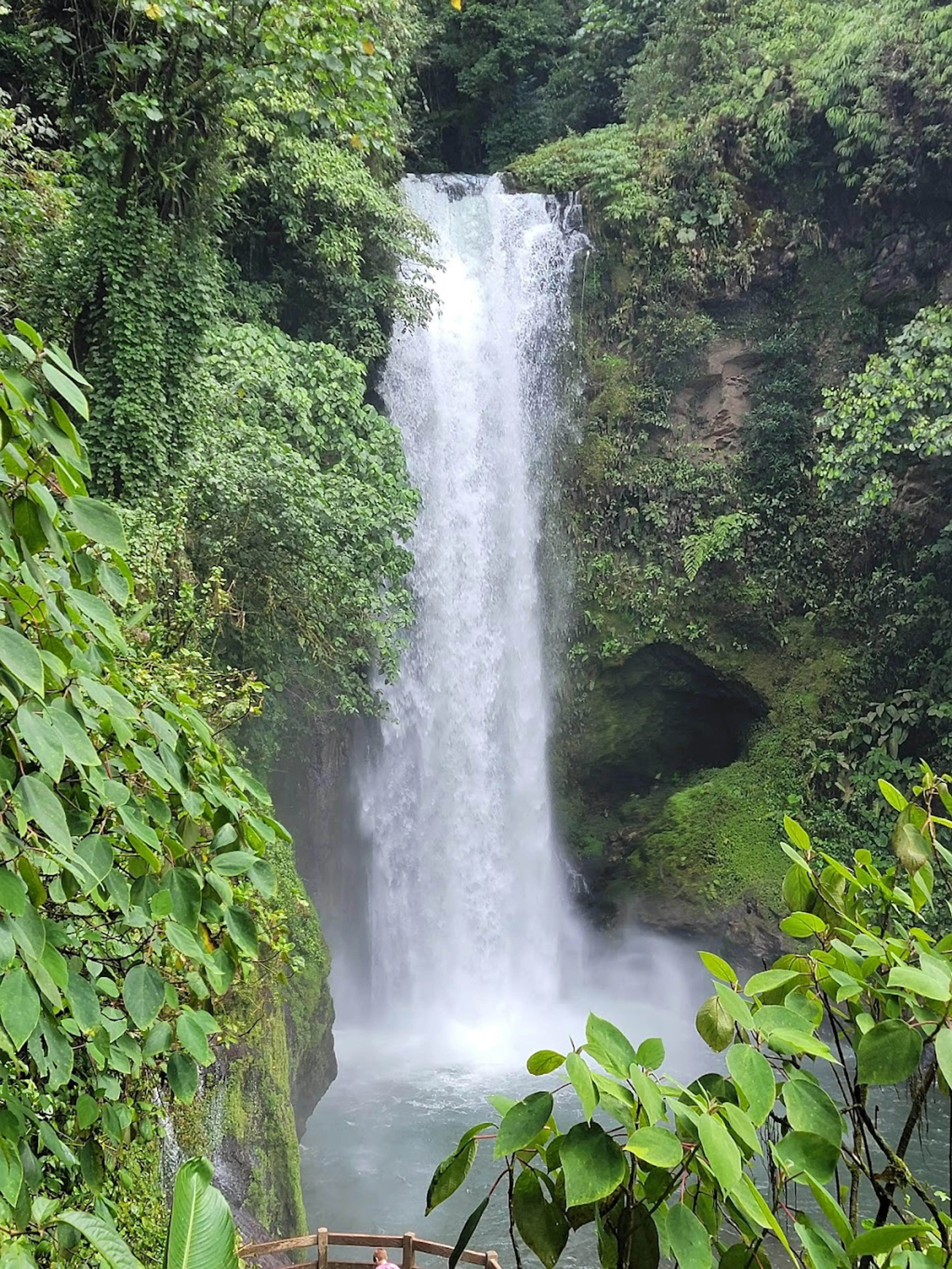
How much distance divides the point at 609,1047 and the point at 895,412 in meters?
9.58

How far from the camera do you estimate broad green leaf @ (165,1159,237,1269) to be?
1.02 metres

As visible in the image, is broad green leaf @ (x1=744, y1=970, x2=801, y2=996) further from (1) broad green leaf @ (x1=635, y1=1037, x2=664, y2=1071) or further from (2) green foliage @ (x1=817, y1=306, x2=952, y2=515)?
(2) green foliage @ (x1=817, y1=306, x2=952, y2=515)

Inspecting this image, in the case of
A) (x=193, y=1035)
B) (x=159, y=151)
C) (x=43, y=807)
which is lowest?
(x=193, y=1035)

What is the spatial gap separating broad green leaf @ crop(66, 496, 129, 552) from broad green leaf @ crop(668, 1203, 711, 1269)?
1.08 m

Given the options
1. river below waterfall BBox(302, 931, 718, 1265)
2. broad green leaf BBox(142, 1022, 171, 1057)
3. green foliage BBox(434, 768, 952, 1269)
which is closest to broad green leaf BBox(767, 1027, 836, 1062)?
green foliage BBox(434, 768, 952, 1269)

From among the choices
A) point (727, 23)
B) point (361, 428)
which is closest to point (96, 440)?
point (361, 428)

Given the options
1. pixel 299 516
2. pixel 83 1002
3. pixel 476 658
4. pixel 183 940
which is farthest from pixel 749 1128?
pixel 476 658

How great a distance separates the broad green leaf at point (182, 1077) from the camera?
1.86 m

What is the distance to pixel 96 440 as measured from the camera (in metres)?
6.93

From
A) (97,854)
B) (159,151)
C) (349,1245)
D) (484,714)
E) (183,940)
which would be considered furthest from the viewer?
(484,714)

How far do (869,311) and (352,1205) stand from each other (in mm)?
11365

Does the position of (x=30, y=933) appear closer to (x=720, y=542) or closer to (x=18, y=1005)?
(x=18, y=1005)

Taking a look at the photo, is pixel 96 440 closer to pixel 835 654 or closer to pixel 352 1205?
pixel 352 1205

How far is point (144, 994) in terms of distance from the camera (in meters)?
1.58
